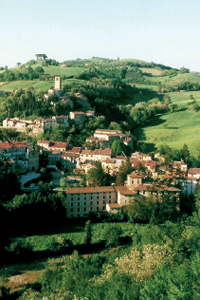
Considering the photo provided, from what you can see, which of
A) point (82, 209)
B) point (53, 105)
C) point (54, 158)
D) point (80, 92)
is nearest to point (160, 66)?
point (80, 92)

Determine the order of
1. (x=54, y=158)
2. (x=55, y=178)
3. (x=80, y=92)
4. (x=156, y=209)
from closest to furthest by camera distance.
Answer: (x=156, y=209), (x=55, y=178), (x=54, y=158), (x=80, y=92)

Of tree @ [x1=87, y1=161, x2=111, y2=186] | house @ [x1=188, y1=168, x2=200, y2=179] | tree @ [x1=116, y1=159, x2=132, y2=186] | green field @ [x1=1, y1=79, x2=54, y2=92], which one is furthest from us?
green field @ [x1=1, y1=79, x2=54, y2=92]

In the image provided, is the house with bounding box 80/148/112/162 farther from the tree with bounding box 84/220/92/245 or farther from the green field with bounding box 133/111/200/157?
the tree with bounding box 84/220/92/245

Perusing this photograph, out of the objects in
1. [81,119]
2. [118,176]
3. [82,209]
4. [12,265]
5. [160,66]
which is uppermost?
[160,66]

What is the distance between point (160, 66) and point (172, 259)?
457ft

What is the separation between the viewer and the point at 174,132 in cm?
6081

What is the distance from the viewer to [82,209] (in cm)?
3164

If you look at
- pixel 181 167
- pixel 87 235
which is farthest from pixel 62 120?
pixel 87 235

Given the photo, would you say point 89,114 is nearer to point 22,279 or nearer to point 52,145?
point 52,145

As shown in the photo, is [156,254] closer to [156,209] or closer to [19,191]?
[156,209]

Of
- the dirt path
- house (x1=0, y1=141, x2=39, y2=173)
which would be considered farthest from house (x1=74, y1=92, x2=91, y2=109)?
the dirt path

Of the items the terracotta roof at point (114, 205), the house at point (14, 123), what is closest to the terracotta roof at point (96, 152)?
the terracotta roof at point (114, 205)

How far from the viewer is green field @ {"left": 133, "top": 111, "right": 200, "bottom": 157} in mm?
54375

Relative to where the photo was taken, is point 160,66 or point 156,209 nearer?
point 156,209
